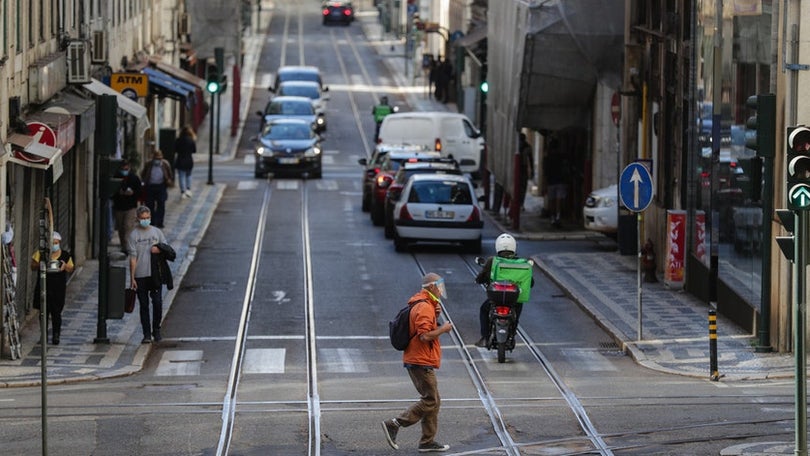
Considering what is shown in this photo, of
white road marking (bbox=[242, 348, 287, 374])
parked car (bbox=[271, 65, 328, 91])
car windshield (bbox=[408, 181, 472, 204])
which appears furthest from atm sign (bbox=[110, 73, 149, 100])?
parked car (bbox=[271, 65, 328, 91])

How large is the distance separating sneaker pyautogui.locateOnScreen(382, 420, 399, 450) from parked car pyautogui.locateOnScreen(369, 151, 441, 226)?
21.8 metres

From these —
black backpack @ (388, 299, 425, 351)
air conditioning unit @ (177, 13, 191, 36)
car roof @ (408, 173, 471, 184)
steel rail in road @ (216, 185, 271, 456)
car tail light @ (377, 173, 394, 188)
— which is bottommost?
steel rail in road @ (216, 185, 271, 456)

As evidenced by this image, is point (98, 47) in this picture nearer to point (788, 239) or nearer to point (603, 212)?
point (603, 212)

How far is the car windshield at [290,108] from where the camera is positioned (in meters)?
58.2

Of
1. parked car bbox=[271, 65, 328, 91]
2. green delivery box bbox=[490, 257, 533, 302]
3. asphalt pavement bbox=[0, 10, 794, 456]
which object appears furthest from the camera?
parked car bbox=[271, 65, 328, 91]

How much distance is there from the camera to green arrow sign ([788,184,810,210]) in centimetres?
1460

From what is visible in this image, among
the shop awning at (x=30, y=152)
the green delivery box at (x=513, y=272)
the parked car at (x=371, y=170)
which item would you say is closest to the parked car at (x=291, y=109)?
the parked car at (x=371, y=170)

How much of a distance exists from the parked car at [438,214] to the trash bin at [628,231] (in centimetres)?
302

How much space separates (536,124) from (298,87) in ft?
96.6

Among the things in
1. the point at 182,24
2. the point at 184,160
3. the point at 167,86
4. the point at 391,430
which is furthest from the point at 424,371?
the point at 182,24

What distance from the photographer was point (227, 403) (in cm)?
1828

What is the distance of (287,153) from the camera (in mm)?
49062

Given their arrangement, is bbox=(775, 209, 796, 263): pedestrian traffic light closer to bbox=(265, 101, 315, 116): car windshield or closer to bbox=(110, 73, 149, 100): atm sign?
bbox=(110, 73, 149, 100): atm sign

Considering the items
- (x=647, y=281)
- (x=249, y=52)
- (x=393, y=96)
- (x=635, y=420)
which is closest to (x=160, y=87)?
(x=647, y=281)
